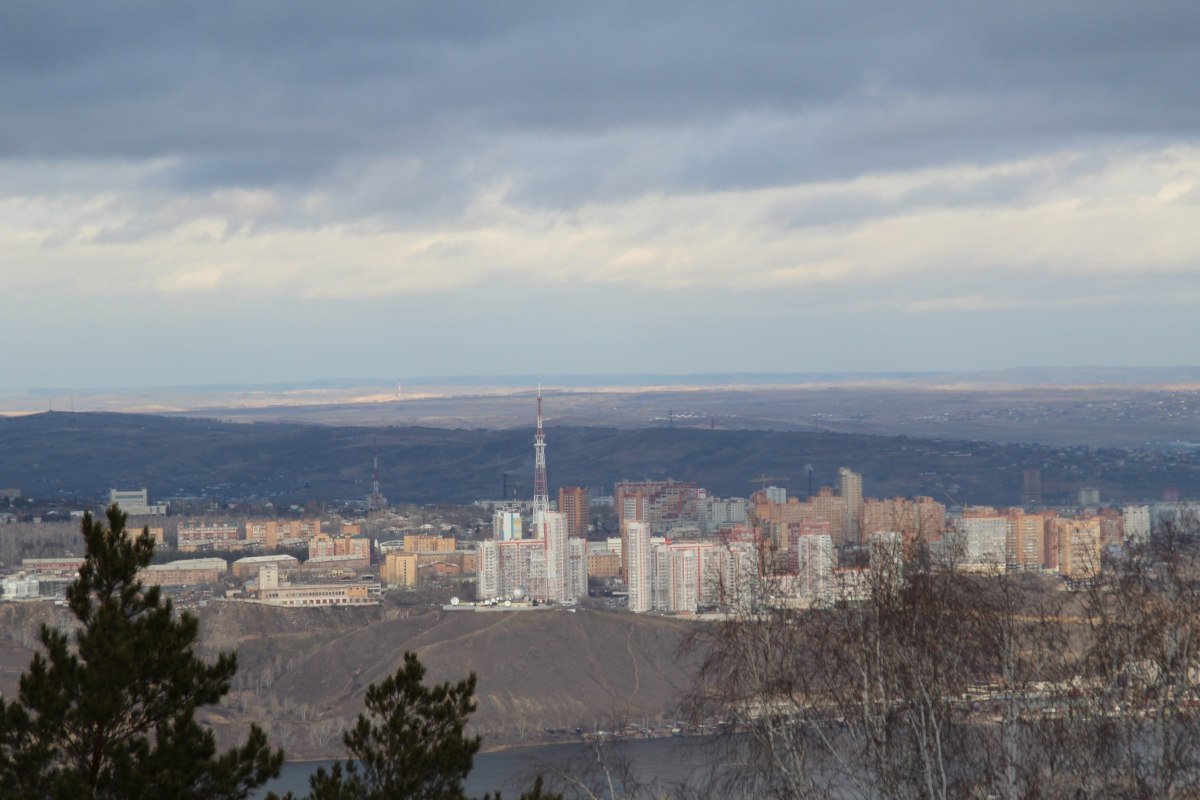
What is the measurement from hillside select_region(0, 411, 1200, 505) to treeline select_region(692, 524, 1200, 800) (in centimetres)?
4572

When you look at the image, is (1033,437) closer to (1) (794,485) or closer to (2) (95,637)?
(1) (794,485)

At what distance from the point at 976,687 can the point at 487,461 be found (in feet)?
212

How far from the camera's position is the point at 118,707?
4.48 meters

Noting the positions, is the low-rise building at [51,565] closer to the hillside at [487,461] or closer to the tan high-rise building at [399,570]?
the tan high-rise building at [399,570]

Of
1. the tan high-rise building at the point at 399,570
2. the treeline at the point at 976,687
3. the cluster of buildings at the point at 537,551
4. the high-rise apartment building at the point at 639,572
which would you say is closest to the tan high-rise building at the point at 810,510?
the cluster of buildings at the point at 537,551

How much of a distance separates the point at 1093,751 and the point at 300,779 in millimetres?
12905

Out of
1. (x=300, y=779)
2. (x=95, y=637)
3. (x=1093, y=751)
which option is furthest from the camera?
(x=300, y=779)

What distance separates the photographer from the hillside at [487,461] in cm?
5584

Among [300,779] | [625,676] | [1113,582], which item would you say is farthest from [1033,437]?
[1113,582]

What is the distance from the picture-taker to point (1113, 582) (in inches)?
221

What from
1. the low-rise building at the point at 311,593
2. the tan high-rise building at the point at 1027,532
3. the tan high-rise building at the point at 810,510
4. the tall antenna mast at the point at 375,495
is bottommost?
the tall antenna mast at the point at 375,495

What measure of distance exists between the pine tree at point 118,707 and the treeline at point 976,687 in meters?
1.69

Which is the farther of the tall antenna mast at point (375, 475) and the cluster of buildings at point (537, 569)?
the tall antenna mast at point (375, 475)

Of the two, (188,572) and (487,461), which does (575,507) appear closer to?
(188,572)
